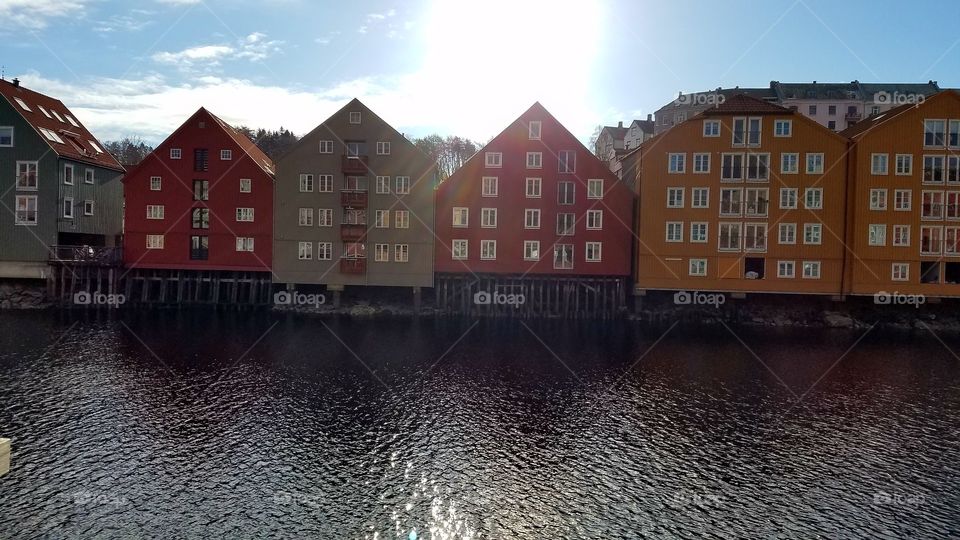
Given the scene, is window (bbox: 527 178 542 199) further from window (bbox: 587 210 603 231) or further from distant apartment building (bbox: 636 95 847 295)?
distant apartment building (bbox: 636 95 847 295)

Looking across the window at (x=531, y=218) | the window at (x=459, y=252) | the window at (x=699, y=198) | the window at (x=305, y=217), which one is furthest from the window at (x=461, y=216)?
the window at (x=699, y=198)

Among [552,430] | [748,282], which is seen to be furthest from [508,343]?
[748,282]

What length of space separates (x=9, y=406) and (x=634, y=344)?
37.0 meters

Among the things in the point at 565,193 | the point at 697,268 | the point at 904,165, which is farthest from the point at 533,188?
the point at 904,165

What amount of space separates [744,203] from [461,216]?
25.7m

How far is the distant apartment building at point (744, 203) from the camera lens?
47719 mm

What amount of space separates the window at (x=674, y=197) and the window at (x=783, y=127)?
380 inches

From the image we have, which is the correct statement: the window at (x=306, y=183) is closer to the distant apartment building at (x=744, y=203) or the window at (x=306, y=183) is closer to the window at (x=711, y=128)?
the distant apartment building at (x=744, y=203)

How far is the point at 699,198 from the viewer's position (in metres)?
48.7

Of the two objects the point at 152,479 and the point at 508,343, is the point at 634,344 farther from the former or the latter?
the point at 152,479

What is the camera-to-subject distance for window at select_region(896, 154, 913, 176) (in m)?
47.1

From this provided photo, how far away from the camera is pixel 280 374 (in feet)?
101

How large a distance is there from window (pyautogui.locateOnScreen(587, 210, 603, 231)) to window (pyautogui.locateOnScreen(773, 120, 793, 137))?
16.7 m

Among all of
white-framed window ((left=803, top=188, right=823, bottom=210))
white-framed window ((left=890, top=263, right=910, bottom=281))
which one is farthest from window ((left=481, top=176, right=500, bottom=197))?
white-framed window ((left=890, top=263, right=910, bottom=281))
